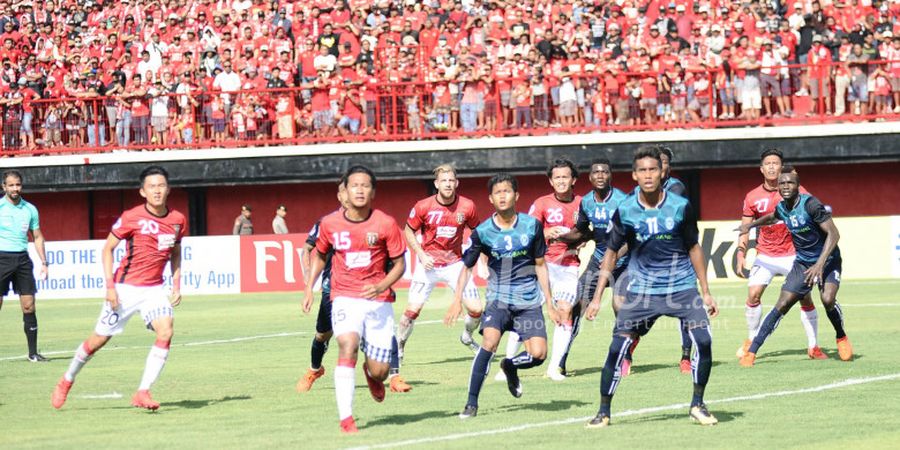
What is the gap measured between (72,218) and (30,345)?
938 inches

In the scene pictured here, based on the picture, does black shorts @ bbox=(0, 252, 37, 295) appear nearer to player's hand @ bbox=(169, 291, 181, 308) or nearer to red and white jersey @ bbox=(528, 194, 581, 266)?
player's hand @ bbox=(169, 291, 181, 308)

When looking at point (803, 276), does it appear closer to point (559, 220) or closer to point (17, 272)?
point (559, 220)

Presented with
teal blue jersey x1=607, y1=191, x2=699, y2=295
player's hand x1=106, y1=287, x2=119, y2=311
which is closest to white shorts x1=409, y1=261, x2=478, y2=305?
player's hand x1=106, y1=287, x2=119, y2=311

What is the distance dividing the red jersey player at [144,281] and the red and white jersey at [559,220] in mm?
4136

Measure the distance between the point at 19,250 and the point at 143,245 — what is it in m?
6.01

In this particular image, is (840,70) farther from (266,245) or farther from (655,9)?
(266,245)

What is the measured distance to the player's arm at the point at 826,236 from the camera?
13.8m

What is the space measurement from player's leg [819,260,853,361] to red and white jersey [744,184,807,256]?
693 mm

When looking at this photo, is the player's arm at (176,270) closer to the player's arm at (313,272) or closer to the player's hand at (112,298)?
the player's hand at (112,298)

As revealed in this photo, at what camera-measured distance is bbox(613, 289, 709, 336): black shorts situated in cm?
1041

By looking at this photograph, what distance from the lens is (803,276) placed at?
14930 mm

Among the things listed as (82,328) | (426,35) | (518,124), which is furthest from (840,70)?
(82,328)

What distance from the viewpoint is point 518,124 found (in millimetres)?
33438

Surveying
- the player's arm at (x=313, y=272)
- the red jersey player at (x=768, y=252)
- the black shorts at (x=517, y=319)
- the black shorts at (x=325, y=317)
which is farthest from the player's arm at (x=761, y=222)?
the player's arm at (x=313, y=272)
